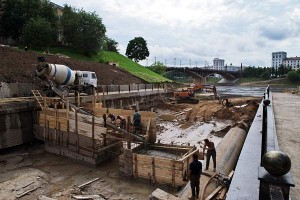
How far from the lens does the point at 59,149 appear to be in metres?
16.9

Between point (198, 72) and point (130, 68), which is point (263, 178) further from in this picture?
point (198, 72)

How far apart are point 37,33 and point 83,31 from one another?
1094 centimetres

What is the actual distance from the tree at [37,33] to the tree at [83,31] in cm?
709

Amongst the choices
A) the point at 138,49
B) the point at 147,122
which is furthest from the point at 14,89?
the point at 138,49

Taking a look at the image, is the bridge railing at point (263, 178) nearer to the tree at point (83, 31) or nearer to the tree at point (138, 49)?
the tree at point (83, 31)

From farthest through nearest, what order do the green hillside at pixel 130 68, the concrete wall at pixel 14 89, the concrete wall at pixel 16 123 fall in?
the green hillside at pixel 130 68 < the concrete wall at pixel 14 89 < the concrete wall at pixel 16 123

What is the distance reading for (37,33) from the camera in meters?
45.7

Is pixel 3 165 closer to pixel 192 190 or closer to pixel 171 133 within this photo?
pixel 192 190

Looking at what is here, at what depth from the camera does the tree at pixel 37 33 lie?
149 ft

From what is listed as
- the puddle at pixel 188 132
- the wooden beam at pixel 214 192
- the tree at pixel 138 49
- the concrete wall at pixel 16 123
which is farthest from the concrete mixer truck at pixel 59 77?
the tree at pixel 138 49

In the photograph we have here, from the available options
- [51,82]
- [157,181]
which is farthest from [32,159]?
[157,181]

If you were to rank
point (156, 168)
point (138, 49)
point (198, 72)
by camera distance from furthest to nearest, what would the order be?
point (198, 72) → point (138, 49) → point (156, 168)

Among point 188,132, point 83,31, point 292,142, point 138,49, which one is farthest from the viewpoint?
point 138,49

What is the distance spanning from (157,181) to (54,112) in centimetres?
886
